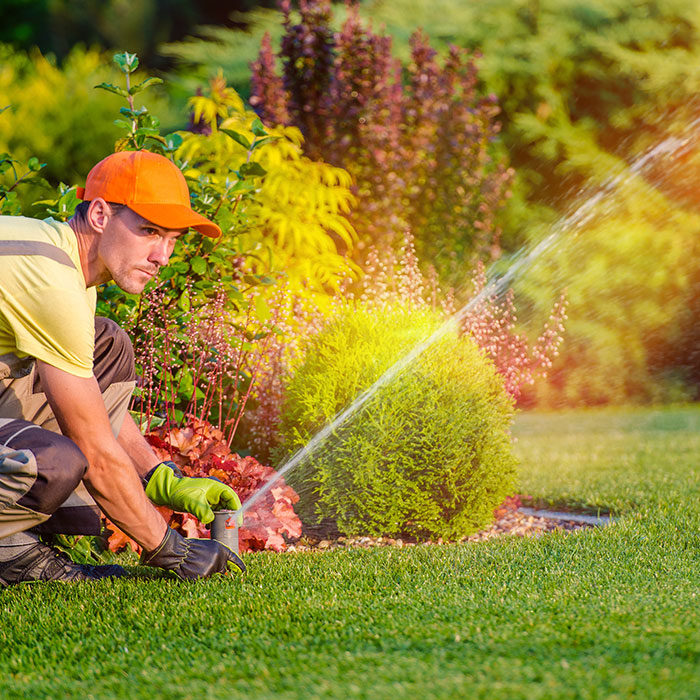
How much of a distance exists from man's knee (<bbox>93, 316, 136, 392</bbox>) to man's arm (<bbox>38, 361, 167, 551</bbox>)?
1.58ft

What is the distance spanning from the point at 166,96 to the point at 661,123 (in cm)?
717

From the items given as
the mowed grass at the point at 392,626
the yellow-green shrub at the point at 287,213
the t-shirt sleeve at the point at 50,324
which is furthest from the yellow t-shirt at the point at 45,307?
the yellow-green shrub at the point at 287,213

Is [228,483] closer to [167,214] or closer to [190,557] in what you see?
[190,557]

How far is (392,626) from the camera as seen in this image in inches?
97.8

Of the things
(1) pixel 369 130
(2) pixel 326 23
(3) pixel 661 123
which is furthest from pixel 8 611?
(3) pixel 661 123

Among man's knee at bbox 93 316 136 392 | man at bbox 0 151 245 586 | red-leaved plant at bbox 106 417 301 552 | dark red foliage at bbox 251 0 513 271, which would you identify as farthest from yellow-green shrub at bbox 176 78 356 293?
man at bbox 0 151 245 586

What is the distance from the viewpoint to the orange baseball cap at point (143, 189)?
9.49 ft

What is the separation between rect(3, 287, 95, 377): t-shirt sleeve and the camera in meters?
2.67

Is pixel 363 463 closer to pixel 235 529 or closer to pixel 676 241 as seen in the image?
pixel 235 529

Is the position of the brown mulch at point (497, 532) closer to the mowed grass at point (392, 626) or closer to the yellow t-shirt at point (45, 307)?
the mowed grass at point (392, 626)

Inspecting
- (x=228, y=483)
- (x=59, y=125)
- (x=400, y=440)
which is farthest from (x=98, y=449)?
(x=59, y=125)

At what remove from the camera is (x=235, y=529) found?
132 inches

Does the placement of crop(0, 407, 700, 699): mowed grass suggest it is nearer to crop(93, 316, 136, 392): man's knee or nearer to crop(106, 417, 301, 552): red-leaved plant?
crop(106, 417, 301, 552): red-leaved plant

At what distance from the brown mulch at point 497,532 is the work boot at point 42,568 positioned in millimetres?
835
